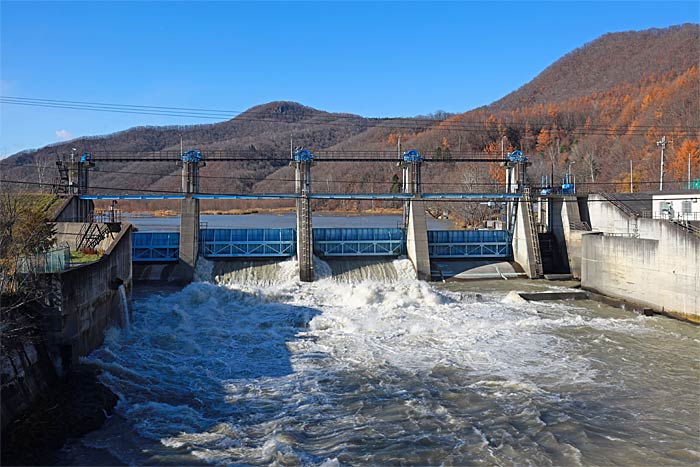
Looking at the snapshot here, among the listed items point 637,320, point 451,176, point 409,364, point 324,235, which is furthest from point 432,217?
point 409,364

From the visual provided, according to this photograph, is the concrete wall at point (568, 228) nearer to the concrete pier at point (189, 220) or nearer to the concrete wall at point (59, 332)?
the concrete pier at point (189, 220)

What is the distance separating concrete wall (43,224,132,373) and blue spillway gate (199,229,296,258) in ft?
31.8

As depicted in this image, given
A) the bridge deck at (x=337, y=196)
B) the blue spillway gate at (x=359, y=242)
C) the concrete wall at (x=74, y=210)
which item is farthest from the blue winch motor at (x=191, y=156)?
the blue spillway gate at (x=359, y=242)

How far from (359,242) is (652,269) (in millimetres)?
13640

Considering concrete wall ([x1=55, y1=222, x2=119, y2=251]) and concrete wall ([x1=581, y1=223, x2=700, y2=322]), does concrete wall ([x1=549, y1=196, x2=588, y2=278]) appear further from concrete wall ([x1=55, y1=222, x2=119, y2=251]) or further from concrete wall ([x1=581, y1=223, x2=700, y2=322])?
concrete wall ([x1=55, y1=222, x2=119, y2=251])

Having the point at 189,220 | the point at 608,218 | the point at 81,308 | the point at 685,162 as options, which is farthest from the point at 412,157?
the point at 685,162

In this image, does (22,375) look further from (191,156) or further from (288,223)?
(288,223)

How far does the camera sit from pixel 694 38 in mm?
126438

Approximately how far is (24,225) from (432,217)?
5823 centimetres

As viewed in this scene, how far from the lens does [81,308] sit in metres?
14.3

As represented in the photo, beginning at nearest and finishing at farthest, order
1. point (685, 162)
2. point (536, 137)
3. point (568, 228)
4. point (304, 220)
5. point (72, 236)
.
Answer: point (72, 236)
point (304, 220)
point (568, 228)
point (685, 162)
point (536, 137)

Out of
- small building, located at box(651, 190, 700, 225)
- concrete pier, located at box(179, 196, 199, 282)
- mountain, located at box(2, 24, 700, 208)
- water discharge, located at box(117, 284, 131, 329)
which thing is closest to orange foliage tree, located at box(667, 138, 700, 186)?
mountain, located at box(2, 24, 700, 208)

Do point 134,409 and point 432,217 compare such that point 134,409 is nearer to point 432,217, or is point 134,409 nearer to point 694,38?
point 432,217

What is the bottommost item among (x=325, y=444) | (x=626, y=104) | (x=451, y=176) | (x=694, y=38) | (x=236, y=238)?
(x=325, y=444)
